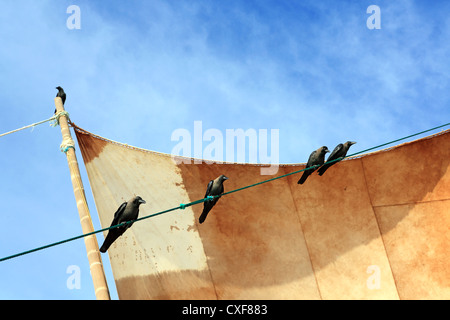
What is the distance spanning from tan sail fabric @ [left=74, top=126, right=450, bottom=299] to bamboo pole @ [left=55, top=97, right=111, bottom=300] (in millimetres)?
1481

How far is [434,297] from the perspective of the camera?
9.82m

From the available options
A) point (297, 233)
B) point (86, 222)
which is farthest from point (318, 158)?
point (86, 222)

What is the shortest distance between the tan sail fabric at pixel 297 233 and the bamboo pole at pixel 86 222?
4.86 ft

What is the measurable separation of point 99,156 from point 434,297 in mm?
6662

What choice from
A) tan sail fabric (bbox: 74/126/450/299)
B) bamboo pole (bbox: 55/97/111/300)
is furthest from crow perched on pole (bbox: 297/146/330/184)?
bamboo pole (bbox: 55/97/111/300)

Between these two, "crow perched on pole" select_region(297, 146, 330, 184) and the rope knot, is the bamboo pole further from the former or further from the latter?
"crow perched on pole" select_region(297, 146, 330, 184)

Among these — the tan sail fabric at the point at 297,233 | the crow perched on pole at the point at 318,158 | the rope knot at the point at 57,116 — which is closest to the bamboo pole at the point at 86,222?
the rope knot at the point at 57,116

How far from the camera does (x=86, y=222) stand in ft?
26.7

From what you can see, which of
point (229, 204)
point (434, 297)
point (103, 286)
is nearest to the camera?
point (103, 286)

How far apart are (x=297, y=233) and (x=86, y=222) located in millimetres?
4028

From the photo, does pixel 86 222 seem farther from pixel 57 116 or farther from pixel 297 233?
pixel 297 233

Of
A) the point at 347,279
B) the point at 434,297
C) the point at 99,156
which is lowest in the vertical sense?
the point at 434,297
